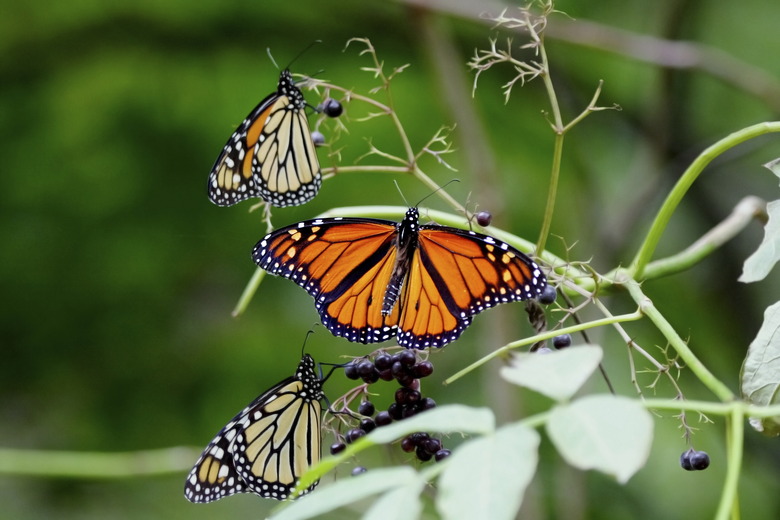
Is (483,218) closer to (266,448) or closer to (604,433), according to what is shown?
(604,433)

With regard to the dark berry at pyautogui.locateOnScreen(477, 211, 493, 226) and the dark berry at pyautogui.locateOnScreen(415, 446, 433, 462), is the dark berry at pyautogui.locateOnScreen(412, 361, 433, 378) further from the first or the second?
the dark berry at pyautogui.locateOnScreen(477, 211, 493, 226)

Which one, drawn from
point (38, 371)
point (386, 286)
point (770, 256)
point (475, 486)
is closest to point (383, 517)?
point (475, 486)

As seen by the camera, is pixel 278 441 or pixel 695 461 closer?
pixel 695 461

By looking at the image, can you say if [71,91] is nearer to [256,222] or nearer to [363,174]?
[256,222]

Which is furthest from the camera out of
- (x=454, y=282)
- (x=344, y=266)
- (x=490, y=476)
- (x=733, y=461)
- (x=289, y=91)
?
(x=289, y=91)

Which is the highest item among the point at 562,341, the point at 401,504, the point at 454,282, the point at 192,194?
the point at 192,194

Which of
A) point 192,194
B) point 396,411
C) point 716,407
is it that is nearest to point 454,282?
point 396,411

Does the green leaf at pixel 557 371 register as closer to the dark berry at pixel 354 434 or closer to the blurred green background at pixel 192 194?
the dark berry at pixel 354 434
